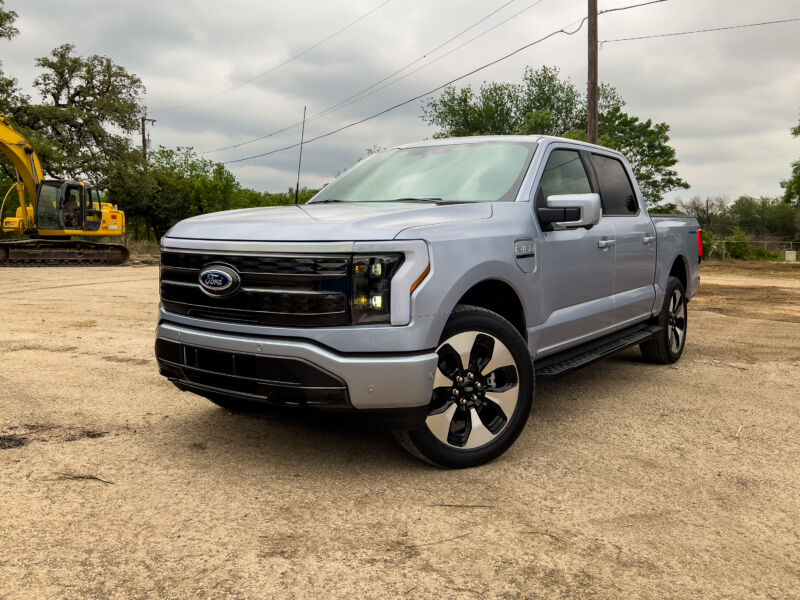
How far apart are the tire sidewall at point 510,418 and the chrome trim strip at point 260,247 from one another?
701 millimetres

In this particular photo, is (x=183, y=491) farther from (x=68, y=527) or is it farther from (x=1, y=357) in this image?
(x=1, y=357)

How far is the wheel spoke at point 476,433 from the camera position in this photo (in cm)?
372

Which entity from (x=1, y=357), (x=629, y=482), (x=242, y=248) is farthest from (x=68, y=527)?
(x=1, y=357)

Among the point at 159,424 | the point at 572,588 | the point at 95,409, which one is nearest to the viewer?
the point at 572,588

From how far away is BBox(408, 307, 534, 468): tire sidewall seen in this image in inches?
140

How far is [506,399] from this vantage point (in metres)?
3.82

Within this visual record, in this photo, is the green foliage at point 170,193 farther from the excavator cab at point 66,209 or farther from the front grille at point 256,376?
the front grille at point 256,376

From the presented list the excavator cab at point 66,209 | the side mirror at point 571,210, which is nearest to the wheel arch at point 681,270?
the side mirror at point 571,210

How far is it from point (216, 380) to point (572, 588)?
1951mm

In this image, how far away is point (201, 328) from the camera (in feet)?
12.1

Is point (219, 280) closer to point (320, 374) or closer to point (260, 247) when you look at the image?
point (260, 247)

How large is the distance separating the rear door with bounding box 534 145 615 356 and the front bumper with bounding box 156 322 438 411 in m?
1.33

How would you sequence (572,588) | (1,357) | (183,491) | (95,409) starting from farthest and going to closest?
1. (1,357)
2. (95,409)
3. (183,491)
4. (572,588)

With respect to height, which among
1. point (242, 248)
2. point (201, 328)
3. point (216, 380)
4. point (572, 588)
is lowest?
point (572, 588)
